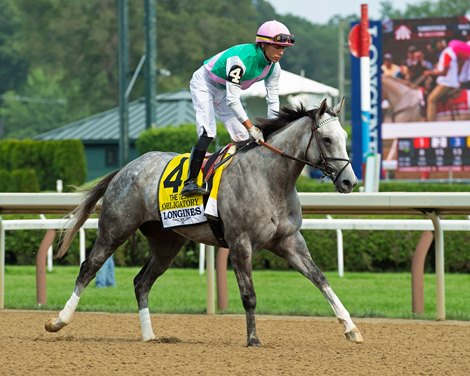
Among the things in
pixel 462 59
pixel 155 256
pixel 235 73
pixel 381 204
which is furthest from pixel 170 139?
pixel 235 73

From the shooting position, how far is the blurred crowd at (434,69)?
78.9 feet

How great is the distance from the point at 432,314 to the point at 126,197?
103 inches

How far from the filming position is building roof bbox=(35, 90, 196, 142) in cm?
4622

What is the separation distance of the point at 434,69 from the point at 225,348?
18.5m

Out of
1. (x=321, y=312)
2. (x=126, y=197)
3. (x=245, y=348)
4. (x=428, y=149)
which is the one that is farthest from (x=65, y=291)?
(x=428, y=149)

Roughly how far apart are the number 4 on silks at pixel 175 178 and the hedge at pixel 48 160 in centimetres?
2656

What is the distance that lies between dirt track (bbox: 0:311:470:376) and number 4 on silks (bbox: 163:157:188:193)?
0.90m

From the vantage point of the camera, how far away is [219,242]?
23.7ft

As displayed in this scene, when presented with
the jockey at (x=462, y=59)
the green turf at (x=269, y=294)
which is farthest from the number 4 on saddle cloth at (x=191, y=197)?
the jockey at (x=462, y=59)

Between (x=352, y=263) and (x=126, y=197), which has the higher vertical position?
(x=126, y=197)

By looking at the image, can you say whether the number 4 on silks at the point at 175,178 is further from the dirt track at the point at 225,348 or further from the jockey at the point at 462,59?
the jockey at the point at 462,59

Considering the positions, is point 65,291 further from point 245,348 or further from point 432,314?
point 245,348

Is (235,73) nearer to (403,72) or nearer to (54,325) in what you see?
(54,325)

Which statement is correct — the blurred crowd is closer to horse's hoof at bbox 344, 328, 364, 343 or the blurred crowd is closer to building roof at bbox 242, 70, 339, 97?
building roof at bbox 242, 70, 339, 97
